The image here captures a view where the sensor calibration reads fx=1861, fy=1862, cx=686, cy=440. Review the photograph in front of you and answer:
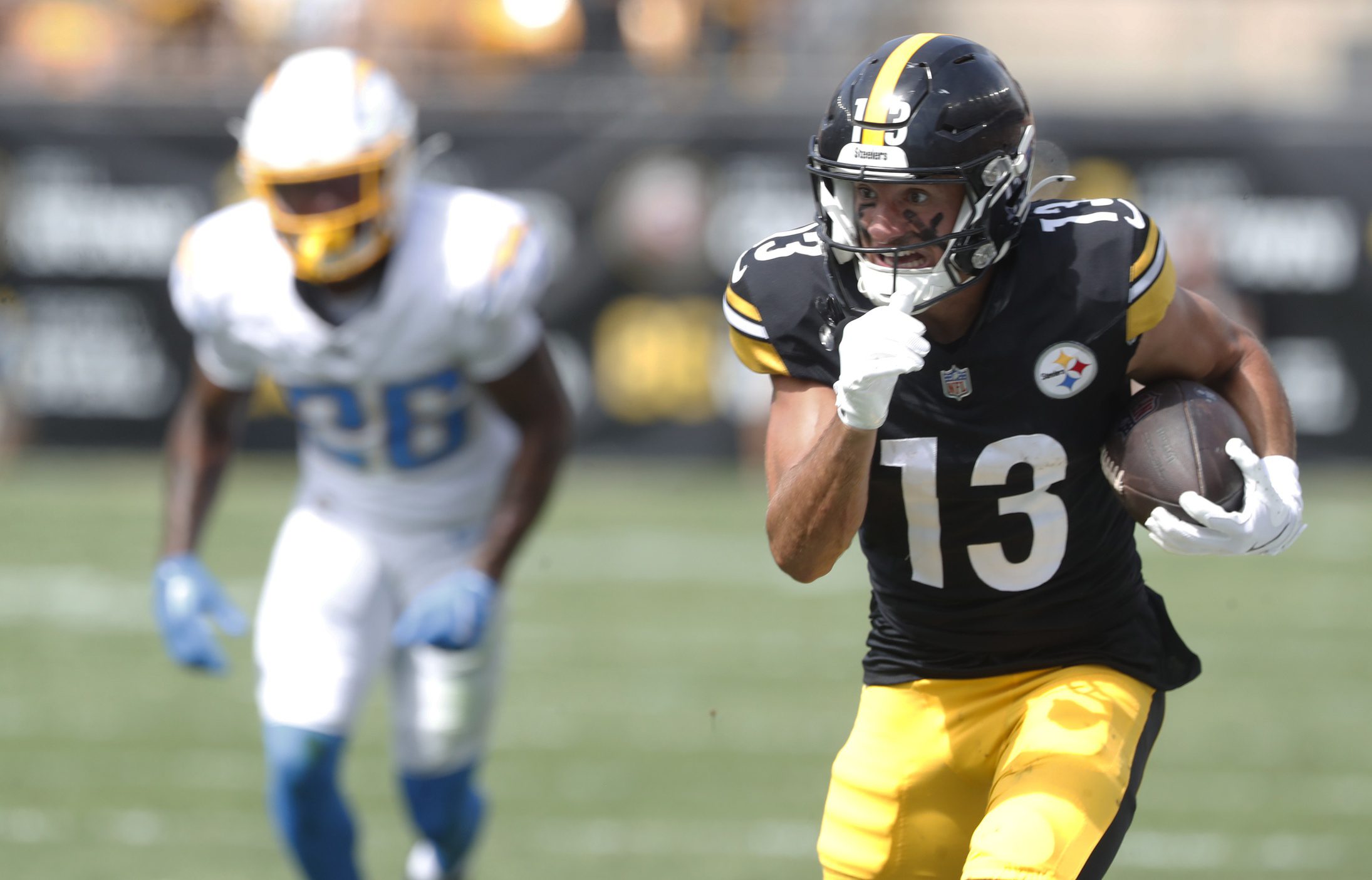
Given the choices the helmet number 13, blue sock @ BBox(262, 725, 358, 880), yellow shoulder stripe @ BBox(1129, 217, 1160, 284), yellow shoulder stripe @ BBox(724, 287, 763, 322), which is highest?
yellow shoulder stripe @ BBox(1129, 217, 1160, 284)

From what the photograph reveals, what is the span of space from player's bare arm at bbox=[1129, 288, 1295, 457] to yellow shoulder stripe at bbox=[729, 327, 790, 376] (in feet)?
1.75

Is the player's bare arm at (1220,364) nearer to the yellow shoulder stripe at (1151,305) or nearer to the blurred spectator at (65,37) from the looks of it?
the yellow shoulder stripe at (1151,305)

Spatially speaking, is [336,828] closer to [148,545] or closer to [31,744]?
[31,744]

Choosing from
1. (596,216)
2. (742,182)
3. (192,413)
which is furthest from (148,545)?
(192,413)

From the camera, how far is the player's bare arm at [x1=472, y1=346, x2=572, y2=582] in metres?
3.91

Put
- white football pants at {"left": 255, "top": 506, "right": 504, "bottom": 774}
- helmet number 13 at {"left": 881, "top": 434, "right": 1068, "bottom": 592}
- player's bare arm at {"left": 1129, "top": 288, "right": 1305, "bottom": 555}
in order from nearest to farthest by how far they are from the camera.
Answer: player's bare arm at {"left": 1129, "top": 288, "right": 1305, "bottom": 555}
helmet number 13 at {"left": 881, "top": 434, "right": 1068, "bottom": 592}
white football pants at {"left": 255, "top": 506, "right": 504, "bottom": 774}

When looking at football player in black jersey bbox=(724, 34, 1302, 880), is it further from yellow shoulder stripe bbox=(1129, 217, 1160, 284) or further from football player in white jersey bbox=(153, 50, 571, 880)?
football player in white jersey bbox=(153, 50, 571, 880)

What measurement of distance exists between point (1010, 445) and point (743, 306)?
18.0 inches

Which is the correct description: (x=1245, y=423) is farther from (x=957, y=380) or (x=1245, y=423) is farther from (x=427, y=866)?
(x=427, y=866)

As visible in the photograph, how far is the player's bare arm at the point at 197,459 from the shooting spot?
13.4ft

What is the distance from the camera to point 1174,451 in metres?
2.68

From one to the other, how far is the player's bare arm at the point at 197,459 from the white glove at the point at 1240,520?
7.27 ft

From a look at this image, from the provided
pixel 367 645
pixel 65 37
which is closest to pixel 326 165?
pixel 367 645

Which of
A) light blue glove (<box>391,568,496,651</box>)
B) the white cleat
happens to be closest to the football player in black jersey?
light blue glove (<box>391,568,496,651</box>)
